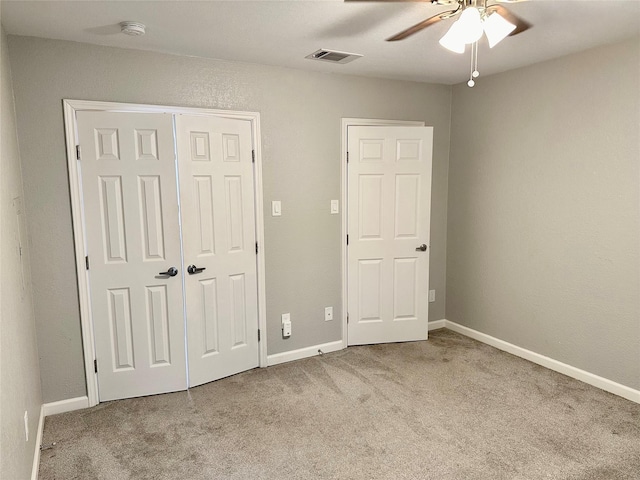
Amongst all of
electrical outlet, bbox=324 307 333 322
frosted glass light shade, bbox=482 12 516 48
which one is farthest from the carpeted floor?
frosted glass light shade, bbox=482 12 516 48

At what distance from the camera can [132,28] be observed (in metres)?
2.39

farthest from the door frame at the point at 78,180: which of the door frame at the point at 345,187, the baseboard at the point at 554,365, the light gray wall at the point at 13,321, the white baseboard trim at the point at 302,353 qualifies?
the baseboard at the point at 554,365

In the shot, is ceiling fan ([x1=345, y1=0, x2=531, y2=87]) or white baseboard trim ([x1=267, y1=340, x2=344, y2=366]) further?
white baseboard trim ([x1=267, y1=340, x2=344, y2=366])

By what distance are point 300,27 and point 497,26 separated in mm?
1075

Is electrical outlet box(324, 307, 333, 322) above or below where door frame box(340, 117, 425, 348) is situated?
below

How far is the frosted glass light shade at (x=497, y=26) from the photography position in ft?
6.33

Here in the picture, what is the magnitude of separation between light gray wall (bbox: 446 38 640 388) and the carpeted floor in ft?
1.39

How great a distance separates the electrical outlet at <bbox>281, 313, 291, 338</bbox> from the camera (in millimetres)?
3650

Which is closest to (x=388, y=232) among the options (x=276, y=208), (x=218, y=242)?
(x=276, y=208)

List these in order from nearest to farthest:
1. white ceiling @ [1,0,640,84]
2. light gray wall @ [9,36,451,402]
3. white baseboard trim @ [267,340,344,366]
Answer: white ceiling @ [1,0,640,84] → light gray wall @ [9,36,451,402] → white baseboard trim @ [267,340,344,366]

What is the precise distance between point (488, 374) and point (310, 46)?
276 centimetres

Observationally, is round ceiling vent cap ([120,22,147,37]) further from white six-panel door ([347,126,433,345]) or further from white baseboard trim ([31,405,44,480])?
white baseboard trim ([31,405,44,480])

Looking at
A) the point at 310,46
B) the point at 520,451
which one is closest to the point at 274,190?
the point at 310,46

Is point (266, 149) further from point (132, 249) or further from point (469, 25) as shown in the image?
point (469, 25)
